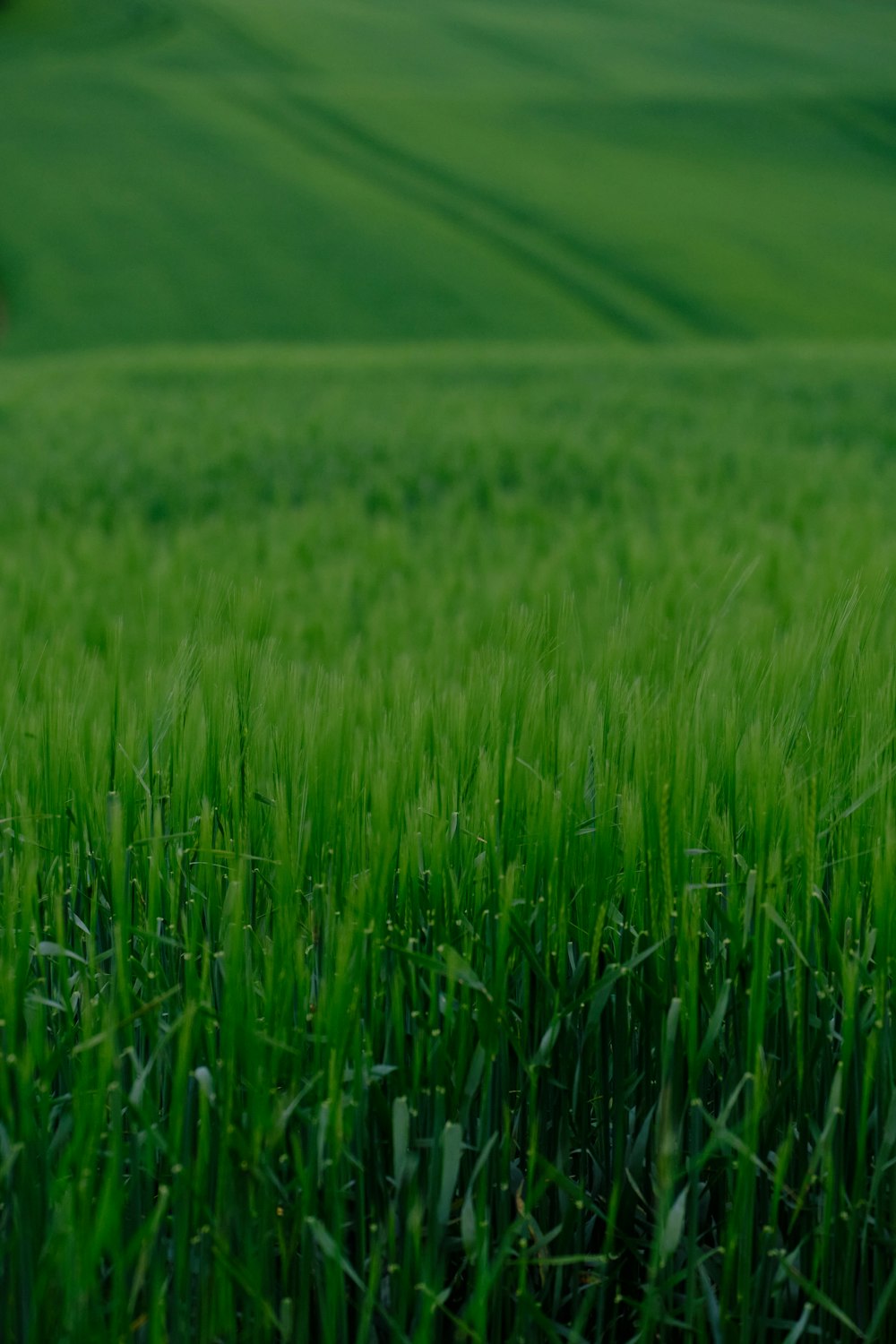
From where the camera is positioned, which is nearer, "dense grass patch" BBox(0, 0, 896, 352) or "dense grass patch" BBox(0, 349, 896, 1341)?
"dense grass patch" BBox(0, 349, 896, 1341)

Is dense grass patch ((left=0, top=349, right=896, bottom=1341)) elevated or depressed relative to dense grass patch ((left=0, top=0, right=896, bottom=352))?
depressed

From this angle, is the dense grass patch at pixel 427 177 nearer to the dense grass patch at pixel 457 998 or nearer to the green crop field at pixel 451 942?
the green crop field at pixel 451 942

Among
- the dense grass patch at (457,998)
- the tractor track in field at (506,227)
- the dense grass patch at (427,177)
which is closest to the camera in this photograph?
the dense grass patch at (457,998)

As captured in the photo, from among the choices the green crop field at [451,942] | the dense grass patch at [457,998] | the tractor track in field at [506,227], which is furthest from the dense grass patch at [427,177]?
the dense grass patch at [457,998]

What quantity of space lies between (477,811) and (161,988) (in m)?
0.25

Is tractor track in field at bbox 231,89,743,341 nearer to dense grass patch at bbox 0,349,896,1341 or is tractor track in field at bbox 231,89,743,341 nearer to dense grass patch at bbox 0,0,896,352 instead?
dense grass patch at bbox 0,0,896,352

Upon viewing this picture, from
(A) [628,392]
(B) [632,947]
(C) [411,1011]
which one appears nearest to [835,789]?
(B) [632,947]

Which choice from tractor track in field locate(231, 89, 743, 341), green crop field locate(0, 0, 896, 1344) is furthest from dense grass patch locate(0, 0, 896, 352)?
green crop field locate(0, 0, 896, 1344)

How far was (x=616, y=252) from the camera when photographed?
1667cm

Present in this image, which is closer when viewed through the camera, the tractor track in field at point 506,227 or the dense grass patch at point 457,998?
the dense grass patch at point 457,998

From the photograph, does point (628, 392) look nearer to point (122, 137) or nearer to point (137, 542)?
point (137, 542)

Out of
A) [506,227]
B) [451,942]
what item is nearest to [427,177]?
[506,227]

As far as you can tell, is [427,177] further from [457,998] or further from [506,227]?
[457,998]

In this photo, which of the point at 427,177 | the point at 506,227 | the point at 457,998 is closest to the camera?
the point at 457,998
